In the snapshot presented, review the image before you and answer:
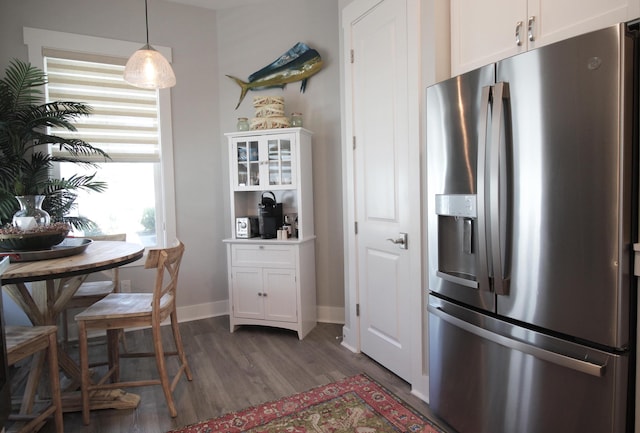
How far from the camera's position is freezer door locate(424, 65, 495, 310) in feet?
5.19

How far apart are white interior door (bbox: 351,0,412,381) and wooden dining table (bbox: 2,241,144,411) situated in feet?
4.91

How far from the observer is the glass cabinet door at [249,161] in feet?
11.0

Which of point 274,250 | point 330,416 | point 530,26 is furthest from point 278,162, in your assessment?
point 530,26

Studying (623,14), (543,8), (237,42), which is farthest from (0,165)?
(623,14)

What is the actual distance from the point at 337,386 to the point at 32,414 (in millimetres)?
1669

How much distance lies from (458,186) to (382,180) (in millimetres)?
814

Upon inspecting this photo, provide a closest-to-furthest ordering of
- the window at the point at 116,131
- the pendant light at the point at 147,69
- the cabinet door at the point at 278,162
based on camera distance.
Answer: the pendant light at the point at 147,69, the window at the point at 116,131, the cabinet door at the point at 278,162

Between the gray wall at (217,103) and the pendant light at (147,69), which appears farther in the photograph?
the gray wall at (217,103)

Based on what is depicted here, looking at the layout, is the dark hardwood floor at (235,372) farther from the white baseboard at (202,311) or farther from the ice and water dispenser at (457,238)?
the ice and water dispenser at (457,238)

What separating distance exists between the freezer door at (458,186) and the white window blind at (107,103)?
2.68 m

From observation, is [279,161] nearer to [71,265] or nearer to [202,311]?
[202,311]

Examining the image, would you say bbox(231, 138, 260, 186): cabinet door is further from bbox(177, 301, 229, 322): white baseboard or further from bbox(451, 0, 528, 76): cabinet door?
bbox(451, 0, 528, 76): cabinet door

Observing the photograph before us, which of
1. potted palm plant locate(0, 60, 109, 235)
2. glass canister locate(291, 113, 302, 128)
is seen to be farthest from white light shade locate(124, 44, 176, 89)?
glass canister locate(291, 113, 302, 128)

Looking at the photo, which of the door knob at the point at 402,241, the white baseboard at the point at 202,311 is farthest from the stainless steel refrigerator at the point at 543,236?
the white baseboard at the point at 202,311
